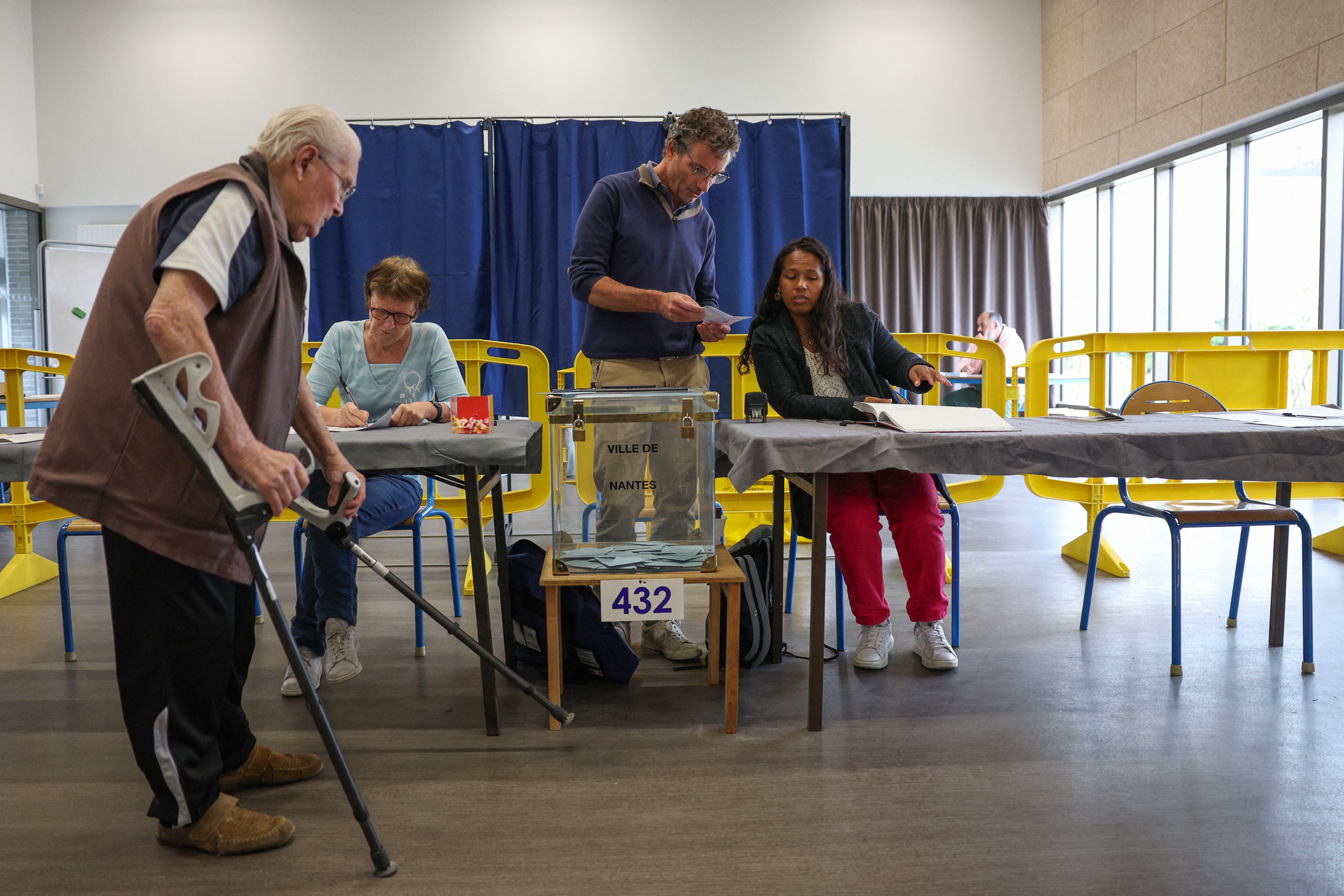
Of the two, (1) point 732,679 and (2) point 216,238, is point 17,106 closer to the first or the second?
(2) point 216,238

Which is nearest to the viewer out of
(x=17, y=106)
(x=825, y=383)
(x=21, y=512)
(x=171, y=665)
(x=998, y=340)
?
(x=171, y=665)

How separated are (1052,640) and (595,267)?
1.63m

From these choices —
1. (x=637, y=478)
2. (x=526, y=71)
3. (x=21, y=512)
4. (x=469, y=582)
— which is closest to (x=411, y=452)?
(x=637, y=478)

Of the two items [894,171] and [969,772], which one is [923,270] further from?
[969,772]

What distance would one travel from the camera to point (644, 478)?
1.98 meters

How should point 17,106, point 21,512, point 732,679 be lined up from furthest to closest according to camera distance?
point 17,106
point 21,512
point 732,679

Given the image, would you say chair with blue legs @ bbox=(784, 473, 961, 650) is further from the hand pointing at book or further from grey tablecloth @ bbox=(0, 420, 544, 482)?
grey tablecloth @ bbox=(0, 420, 544, 482)

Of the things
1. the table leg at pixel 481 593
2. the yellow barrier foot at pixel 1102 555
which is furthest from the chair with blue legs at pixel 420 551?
the yellow barrier foot at pixel 1102 555

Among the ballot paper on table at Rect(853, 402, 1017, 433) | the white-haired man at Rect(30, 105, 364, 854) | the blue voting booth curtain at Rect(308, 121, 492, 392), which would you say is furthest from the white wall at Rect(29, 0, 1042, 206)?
the white-haired man at Rect(30, 105, 364, 854)

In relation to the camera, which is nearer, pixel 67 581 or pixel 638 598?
pixel 638 598

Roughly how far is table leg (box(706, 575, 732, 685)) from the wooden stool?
0.07m

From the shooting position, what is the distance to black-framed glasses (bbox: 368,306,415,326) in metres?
2.57

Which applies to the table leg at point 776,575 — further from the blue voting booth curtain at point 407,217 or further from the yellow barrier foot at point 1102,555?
the blue voting booth curtain at point 407,217

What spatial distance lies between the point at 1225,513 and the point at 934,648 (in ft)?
2.68
